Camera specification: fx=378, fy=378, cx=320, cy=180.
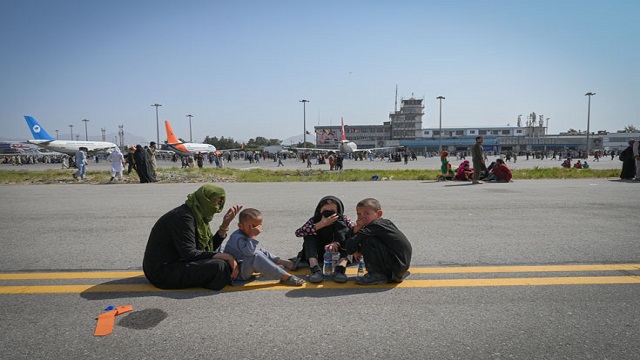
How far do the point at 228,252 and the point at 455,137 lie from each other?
12548 centimetres

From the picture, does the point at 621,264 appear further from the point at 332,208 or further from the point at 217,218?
the point at 217,218

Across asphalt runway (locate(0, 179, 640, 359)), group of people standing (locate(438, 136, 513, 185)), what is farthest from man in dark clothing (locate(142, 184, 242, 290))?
group of people standing (locate(438, 136, 513, 185))

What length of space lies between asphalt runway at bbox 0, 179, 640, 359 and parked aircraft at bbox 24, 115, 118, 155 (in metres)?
61.2

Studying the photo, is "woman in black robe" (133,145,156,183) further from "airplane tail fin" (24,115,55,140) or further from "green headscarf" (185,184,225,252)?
"airplane tail fin" (24,115,55,140)

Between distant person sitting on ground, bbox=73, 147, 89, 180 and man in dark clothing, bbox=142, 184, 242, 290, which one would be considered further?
distant person sitting on ground, bbox=73, 147, 89, 180

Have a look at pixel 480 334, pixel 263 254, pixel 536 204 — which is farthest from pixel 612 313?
pixel 536 204

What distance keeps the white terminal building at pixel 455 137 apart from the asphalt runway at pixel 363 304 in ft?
342

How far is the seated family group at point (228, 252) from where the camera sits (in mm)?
3541

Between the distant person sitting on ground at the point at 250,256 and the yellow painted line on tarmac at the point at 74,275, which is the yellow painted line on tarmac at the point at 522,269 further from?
the yellow painted line on tarmac at the point at 74,275

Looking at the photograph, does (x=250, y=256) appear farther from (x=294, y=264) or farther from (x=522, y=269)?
(x=522, y=269)

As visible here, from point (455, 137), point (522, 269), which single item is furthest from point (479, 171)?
point (455, 137)

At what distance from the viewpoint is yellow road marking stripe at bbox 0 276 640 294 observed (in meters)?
3.62

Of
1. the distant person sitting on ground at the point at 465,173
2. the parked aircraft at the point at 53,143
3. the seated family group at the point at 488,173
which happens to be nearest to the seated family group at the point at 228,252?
the seated family group at the point at 488,173

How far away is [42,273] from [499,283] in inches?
190
